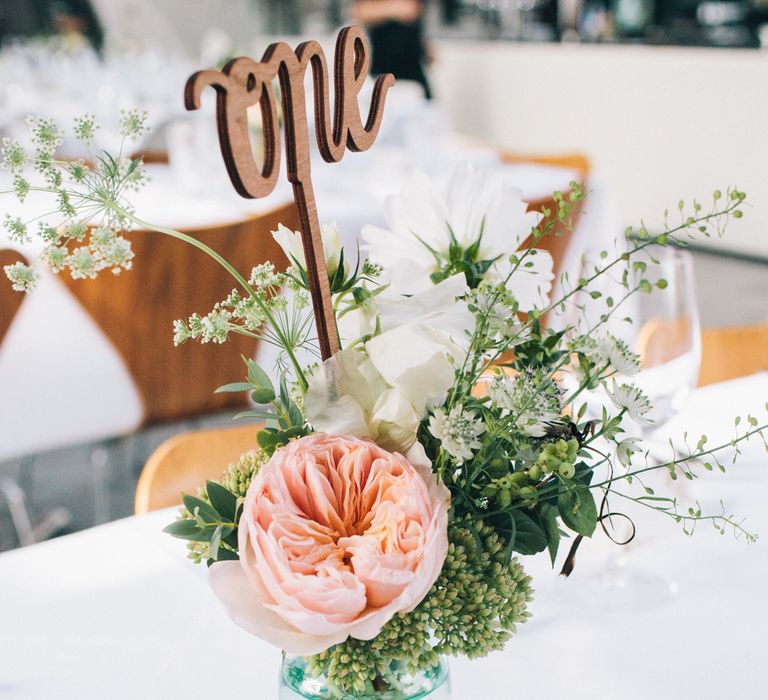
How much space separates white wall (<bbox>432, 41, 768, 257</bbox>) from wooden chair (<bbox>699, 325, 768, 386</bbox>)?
390 cm

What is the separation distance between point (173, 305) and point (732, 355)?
3.61ft

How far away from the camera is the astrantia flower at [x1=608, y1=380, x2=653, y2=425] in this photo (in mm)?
590

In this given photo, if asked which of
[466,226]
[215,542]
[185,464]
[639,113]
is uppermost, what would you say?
[466,226]

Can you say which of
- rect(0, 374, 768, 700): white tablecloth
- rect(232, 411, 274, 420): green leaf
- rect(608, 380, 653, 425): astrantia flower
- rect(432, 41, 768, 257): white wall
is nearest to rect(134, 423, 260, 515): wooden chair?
rect(0, 374, 768, 700): white tablecloth

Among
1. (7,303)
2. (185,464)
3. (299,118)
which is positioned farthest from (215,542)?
(7,303)

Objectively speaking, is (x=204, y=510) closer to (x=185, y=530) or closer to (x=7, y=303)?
(x=185, y=530)

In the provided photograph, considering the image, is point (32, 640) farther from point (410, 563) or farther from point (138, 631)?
point (410, 563)

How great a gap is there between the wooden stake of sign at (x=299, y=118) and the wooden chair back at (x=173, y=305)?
142 centimetres

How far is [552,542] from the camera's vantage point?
0.60m

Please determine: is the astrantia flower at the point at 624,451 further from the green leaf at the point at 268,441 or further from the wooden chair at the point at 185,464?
the wooden chair at the point at 185,464

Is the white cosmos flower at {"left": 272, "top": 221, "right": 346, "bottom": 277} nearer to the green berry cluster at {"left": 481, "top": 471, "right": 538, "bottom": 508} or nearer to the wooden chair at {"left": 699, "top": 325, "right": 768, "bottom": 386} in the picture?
the green berry cluster at {"left": 481, "top": 471, "right": 538, "bottom": 508}

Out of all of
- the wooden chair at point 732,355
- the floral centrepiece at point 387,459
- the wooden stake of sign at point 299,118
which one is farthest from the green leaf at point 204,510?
the wooden chair at point 732,355

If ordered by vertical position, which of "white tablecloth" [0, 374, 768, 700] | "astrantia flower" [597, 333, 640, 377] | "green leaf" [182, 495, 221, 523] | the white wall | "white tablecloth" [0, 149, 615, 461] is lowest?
the white wall

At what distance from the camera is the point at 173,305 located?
213 centimetres
